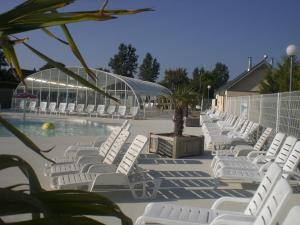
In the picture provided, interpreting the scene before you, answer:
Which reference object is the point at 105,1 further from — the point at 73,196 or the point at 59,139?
the point at 59,139

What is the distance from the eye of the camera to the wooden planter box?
9.45 metres

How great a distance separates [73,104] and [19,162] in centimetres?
2883

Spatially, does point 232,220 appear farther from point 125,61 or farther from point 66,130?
point 125,61

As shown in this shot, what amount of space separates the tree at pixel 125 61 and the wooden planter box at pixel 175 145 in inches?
2556

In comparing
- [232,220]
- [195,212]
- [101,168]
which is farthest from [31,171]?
[101,168]

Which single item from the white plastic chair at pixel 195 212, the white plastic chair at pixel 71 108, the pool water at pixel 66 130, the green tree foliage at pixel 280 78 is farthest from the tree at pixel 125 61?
the white plastic chair at pixel 195 212

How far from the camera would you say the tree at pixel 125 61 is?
74875mm

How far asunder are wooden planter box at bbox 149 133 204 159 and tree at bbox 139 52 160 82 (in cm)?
6565

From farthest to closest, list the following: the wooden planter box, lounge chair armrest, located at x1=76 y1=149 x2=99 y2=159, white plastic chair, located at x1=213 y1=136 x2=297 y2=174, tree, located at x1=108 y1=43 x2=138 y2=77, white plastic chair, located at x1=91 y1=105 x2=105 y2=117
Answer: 1. tree, located at x1=108 y1=43 x2=138 y2=77
2. white plastic chair, located at x1=91 y1=105 x2=105 y2=117
3. the wooden planter box
4. lounge chair armrest, located at x1=76 y1=149 x2=99 y2=159
5. white plastic chair, located at x1=213 y1=136 x2=297 y2=174

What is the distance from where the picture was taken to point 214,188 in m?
6.39

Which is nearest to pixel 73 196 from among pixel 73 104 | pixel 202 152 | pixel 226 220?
pixel 226 220

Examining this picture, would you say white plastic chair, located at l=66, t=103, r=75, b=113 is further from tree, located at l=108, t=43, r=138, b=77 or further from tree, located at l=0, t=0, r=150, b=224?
tree, located at l=108, t=43, r=138, b=77

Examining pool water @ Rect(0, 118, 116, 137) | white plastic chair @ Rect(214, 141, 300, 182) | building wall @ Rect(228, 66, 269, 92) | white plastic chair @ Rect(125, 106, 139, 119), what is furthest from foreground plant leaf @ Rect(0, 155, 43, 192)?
building wall @ Rect(228, 66, 269, 92)

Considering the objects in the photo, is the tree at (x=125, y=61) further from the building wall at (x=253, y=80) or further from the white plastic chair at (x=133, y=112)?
the white plastic chair at (x=133, y=112)
